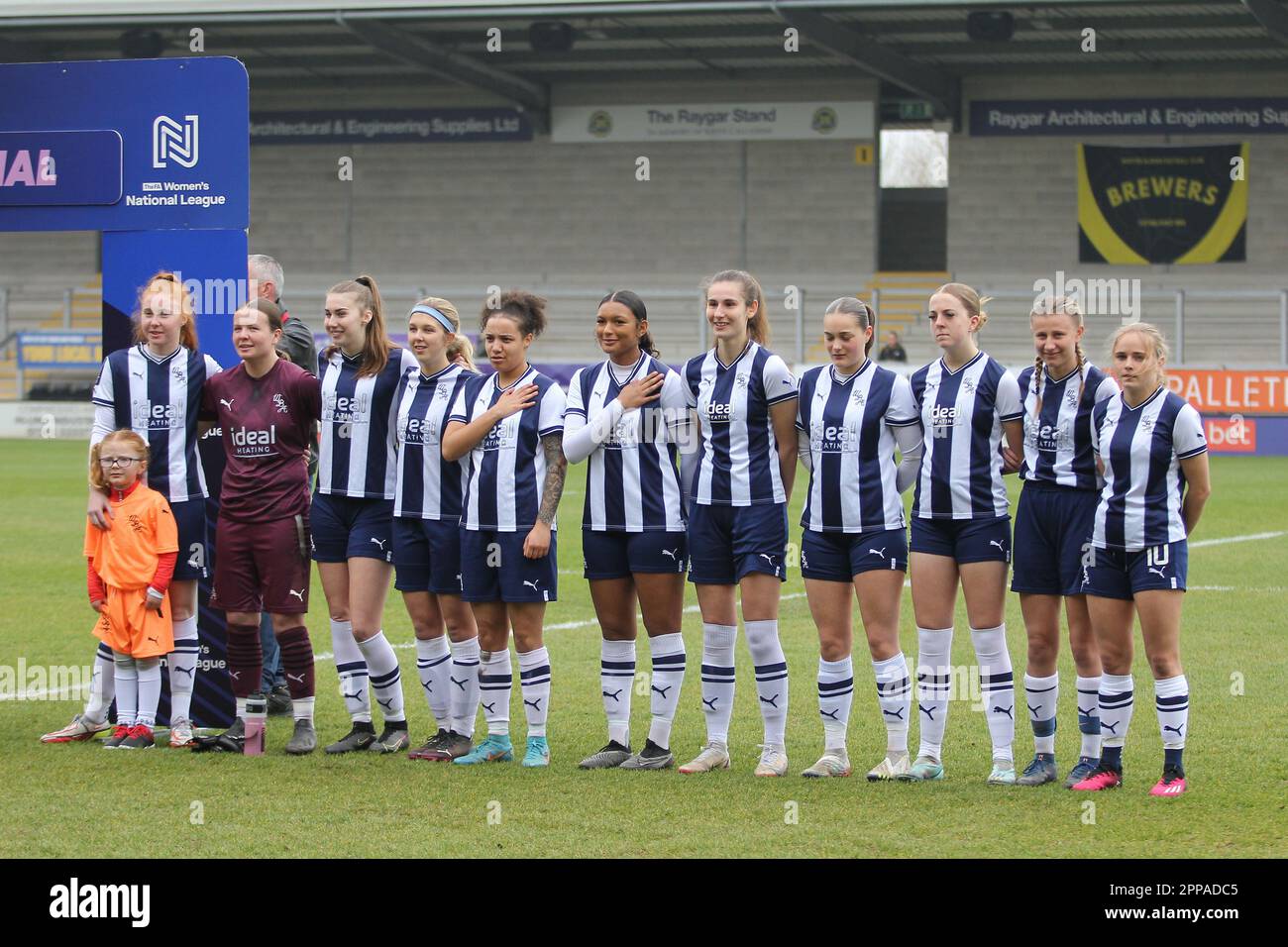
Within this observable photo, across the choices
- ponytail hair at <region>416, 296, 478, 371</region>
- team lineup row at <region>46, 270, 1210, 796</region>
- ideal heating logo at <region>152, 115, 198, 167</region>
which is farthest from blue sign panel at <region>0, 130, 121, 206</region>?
ponytail hair at <region>416, 296, 478, 371</region>

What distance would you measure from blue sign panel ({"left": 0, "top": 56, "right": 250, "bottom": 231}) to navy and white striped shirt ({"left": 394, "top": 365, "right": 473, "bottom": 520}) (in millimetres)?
1491

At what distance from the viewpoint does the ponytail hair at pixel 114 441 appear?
739 cm

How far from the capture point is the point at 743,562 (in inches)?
266

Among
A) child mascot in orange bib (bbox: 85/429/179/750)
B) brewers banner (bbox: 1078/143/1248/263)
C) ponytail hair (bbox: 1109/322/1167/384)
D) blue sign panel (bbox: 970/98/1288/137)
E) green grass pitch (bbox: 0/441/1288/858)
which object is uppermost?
blue sign panel (bbox: 970/98/1288/137)

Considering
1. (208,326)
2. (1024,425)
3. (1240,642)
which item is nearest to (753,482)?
(1024,425)

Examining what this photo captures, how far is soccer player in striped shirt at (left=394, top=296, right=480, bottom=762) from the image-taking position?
7.14 metres

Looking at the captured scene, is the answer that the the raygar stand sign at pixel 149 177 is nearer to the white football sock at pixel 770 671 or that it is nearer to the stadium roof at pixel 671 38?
the white football sock at pixel 770 671

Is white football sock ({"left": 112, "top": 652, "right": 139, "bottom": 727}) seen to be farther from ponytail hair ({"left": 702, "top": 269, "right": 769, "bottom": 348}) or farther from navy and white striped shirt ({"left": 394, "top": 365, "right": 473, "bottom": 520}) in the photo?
ponytail hair ({"left": 702, "top": 269, "right": 769, "bottom": 348})

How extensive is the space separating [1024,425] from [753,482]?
108 centimetres

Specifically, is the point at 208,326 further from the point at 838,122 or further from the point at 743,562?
the point at 838,122

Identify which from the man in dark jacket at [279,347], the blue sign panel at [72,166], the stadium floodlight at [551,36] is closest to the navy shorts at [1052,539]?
the man in dark jacket at [279,347]

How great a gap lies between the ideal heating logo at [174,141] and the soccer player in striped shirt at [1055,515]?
13.2 ft

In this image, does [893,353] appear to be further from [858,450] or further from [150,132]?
[858,450]

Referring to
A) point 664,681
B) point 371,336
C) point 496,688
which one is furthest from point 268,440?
point 664,681
